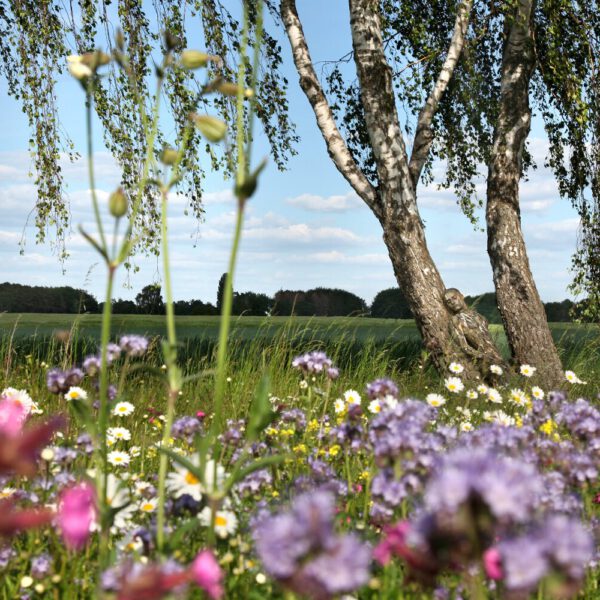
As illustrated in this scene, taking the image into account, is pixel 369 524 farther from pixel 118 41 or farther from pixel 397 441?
pixel 118 41

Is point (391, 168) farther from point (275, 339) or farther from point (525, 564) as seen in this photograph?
point (525, 564)

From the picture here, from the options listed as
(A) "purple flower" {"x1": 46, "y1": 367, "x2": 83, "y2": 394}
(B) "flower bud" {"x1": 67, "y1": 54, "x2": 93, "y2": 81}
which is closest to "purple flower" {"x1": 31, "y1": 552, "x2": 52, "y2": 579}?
(A) "purple flower" {"x1": 46, "y1": 367, "x2": 83, "y2": 394}

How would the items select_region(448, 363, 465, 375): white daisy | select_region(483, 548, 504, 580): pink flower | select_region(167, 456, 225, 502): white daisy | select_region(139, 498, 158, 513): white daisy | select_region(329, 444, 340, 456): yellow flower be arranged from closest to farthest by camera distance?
select_region(483, 548, 504, 580): pink flower, select_region(167, 456, 225, 502): white daisy, select_region(139, 498, 158, 513): white daisy, select_region(329, 444, 340, 456): yellow flower, select_region(448, 363, 465, 375): white daisy

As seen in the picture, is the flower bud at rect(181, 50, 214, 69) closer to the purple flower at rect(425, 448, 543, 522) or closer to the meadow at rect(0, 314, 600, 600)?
the meadow at rect(0, 314, 600, 600)

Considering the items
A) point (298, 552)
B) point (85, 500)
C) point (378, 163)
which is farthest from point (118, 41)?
point (378, 163)

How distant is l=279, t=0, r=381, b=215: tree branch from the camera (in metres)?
7.59

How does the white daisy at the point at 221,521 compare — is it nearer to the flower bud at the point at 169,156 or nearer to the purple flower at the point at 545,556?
the flower bud at the point at 169,156

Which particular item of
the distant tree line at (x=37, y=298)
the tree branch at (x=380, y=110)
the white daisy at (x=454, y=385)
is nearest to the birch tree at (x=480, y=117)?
the tree branch at (x=380, y=110)

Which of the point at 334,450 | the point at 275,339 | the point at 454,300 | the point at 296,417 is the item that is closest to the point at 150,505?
the point at 296,417

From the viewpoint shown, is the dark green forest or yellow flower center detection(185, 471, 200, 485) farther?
the dark green forest

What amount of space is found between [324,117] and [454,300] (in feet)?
7.73

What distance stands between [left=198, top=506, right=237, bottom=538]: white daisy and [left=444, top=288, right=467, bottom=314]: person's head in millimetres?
5599

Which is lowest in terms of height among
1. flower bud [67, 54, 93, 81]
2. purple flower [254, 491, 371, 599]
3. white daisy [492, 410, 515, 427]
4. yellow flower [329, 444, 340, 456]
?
yellow flower [329, 444, 340, 456]

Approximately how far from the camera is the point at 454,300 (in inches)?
285
